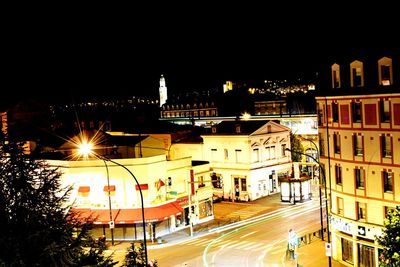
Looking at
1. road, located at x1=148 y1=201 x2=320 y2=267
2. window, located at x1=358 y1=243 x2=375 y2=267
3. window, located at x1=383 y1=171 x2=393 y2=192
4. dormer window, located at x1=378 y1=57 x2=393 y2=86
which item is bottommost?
road, located at x1=148 y1=201 x2=320 y2=267

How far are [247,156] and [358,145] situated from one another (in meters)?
30.1

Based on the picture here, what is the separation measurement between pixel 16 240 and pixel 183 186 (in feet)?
133

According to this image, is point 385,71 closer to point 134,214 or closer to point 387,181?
point 387,181

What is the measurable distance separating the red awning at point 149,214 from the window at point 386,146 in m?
21.8

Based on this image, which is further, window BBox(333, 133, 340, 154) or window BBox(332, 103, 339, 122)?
window BBox(333, 133, 340, 154)

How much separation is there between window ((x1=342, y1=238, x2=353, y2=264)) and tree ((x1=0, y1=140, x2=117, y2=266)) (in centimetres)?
2511

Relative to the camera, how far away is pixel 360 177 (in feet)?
137

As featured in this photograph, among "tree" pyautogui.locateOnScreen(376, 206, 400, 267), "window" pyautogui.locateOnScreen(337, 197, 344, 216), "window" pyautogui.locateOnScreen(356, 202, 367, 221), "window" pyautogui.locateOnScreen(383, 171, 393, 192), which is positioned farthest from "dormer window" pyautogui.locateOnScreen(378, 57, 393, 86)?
"tree" pyautogui.locateOnScreen(376, 206, 400, 267)

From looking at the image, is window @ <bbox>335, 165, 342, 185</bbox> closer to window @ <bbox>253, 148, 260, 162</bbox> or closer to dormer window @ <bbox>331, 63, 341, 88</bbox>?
dormer window @ <bbox>331, 63, 341, 88</bbox>

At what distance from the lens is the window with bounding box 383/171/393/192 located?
1543 inches

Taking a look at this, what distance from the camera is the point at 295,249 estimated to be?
43.9 meters

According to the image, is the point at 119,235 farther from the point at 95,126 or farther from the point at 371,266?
the point at 95,126

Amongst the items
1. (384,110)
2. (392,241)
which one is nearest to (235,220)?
(384,110)

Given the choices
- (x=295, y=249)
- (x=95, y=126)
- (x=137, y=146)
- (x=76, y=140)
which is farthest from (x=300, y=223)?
(x=95, y=126)
